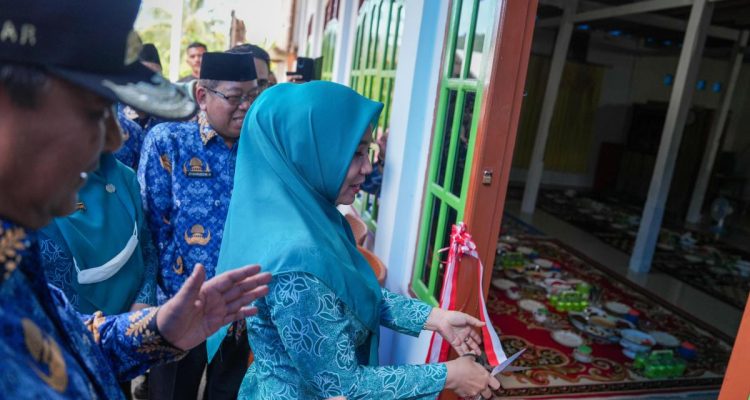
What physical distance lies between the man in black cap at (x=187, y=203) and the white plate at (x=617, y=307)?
294 cm

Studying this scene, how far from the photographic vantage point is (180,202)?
1848mm

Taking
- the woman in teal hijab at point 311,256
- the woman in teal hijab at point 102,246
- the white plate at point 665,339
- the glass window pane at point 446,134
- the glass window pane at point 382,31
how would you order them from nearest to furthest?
the woman in teal hijab at point 311,256, the woman in teal hijab at point 102,246, the glass window pane at point 446,134, the glass window pane at point 382,31, the white plate at point 665,339

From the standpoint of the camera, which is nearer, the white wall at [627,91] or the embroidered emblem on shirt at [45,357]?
the embroidered emblem on shirt at [45,357]

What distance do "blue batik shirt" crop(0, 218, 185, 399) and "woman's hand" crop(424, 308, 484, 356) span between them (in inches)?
35.4

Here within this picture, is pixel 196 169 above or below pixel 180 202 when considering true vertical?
above

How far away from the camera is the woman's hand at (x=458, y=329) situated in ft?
4.66

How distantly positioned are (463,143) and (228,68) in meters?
1.00

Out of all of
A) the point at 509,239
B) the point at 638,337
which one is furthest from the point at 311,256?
the point at 509,239

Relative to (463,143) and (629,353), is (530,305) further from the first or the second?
(463,143)

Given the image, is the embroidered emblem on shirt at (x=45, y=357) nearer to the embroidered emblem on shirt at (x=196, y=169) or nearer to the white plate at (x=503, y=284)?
the embroidered emblem on shirt at (x=196, y=169)

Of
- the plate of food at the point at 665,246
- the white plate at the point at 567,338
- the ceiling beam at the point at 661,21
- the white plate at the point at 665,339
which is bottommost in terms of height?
the white plate at the point at 567,338

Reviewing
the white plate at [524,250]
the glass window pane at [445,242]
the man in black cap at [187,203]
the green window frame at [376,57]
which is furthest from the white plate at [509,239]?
the man in black cap at [187,203]

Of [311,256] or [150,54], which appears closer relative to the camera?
[311,256]

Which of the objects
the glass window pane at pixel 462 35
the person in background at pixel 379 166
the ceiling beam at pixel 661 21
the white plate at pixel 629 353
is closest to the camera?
the glass window pane at pixel 462 35
